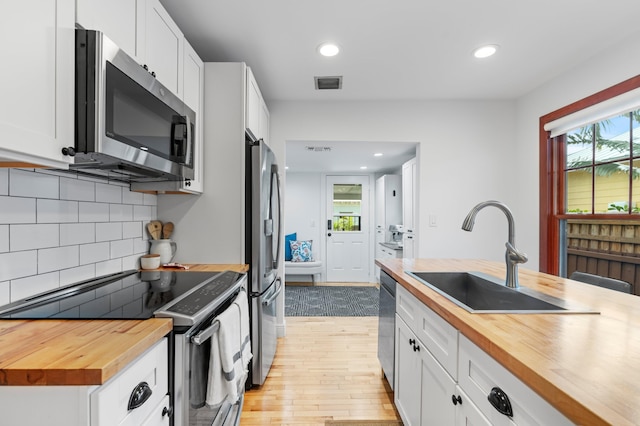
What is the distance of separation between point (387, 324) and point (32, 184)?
1964mm

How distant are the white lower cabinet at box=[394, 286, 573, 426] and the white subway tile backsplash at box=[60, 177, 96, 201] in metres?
1.65

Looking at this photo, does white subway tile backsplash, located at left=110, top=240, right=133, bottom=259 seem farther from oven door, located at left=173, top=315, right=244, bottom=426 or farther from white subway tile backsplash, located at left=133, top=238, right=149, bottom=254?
oven door, located at left=173, top=315, right=244, bottom=426

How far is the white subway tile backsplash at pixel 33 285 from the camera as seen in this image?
3.67ft

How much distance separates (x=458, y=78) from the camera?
2.59 meters

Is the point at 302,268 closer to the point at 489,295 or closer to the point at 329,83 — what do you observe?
the point at 329,83

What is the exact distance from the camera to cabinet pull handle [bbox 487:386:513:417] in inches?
29.9

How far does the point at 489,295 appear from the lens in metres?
1.58

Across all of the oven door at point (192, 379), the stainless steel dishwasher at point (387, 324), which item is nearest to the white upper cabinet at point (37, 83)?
the oven door at point (192, 379)

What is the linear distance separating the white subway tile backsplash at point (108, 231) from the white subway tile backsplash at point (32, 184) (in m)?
0.30

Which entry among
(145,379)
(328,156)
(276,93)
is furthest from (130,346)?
(328,156)

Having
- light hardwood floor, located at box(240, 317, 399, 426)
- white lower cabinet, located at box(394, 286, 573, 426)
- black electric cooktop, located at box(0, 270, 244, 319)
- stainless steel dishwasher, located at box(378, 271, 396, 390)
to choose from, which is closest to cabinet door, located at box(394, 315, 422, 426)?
white lower cabinet, located at box(394, 286, 573, 426)

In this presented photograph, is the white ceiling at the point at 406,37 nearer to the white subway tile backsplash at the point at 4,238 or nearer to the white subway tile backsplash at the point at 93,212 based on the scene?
the white subway tile backsplash at the point at 93,212

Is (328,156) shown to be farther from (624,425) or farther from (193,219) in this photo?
(624,425)

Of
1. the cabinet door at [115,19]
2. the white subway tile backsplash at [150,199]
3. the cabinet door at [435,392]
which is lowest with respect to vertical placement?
the cabinet door at [435,392]
